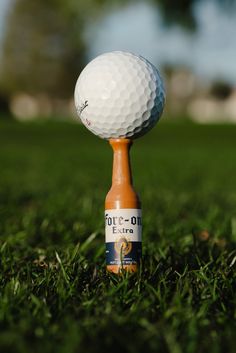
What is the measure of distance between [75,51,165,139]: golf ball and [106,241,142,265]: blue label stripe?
21.2 inches

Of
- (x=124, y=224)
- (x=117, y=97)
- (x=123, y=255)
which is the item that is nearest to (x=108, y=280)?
(x=123, y=255)

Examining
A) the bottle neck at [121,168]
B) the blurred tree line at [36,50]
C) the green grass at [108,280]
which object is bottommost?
the green grass at [108,280]

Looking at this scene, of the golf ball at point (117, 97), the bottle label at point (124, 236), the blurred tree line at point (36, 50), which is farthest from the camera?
the blurred tree line at point (36, 50)

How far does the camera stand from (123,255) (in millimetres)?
2451

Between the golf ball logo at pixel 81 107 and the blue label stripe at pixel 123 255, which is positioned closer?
the blue label stripe at pixel 123 255

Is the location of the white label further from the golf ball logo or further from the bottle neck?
the golf ball logo

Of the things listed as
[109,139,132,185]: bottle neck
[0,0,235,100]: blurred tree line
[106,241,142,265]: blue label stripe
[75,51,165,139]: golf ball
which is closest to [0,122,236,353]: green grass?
[106,241,142,265]: blue label stripe

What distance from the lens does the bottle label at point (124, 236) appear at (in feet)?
8.07

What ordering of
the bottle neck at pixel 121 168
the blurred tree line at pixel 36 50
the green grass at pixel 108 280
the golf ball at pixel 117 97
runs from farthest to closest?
the blurred tree line at pixel 36 50 < the golf ball at pixel 117 97 < the bottle neck at pixel 121 168 < the green grass at pixel 108 280

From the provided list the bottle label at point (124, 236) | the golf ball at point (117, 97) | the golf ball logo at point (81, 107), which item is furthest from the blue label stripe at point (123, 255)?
the golf ball logo at point (81, 107)

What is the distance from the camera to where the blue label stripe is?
2.46 m

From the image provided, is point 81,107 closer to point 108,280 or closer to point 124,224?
point 124,224

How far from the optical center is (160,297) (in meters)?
2.15

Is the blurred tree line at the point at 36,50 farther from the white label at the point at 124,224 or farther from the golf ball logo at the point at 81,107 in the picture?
the white label at the point at 124,224
